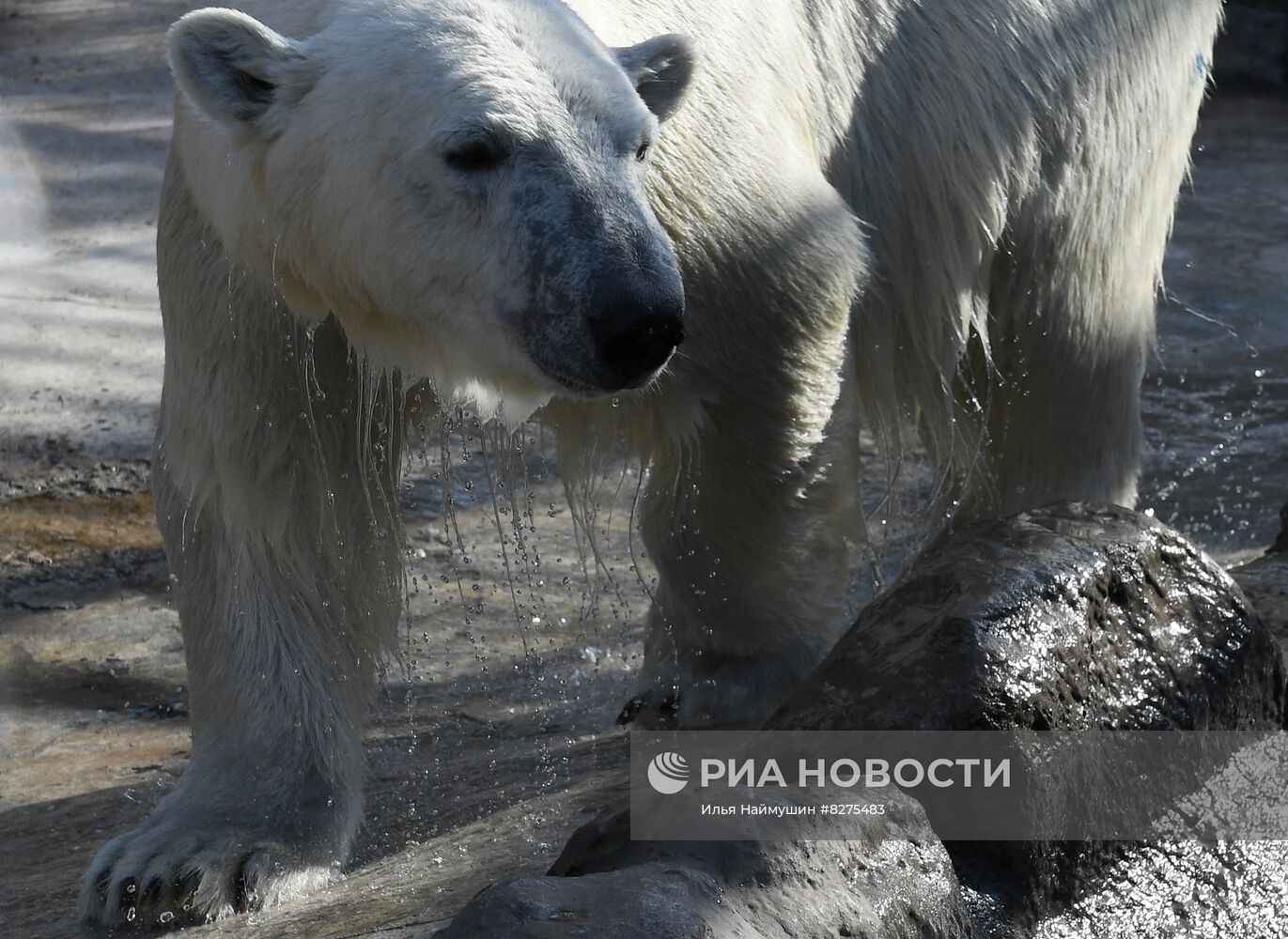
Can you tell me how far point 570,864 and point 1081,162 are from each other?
218cm

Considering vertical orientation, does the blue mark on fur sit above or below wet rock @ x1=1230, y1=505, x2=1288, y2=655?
above

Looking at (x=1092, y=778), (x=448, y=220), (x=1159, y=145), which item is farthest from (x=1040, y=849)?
(x=1159, y=145)

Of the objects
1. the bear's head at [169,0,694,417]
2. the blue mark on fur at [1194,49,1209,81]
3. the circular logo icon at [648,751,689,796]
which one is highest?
the bear's head at [169,0,694,417]

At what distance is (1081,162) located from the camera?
11.6ft

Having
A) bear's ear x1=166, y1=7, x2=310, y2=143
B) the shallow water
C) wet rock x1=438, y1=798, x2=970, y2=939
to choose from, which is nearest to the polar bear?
bear's ear x1=166, y1=7, x2=310, y2=143

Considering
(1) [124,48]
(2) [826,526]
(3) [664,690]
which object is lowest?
(1) [124,48]

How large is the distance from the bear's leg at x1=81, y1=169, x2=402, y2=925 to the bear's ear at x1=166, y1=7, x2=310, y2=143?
0.27m

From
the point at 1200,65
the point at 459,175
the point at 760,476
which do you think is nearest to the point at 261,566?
the point at 459,175

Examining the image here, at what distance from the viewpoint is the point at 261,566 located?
2662 millimetres

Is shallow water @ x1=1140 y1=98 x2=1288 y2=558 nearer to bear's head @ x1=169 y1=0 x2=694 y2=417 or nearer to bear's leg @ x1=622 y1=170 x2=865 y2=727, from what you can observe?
bear's leg @ x1=622 y1=170 x2=865 y2=727

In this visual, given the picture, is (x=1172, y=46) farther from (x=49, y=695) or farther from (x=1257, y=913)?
(x=49, y=695)

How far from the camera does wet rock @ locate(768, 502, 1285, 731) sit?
2252 millimetres

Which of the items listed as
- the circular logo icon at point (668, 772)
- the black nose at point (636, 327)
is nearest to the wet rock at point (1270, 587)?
the circular logo icon at point (668, 772)

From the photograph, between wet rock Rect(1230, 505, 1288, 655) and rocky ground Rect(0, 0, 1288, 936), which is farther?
wet rock Rect(1230, 505, 1288, 655)
